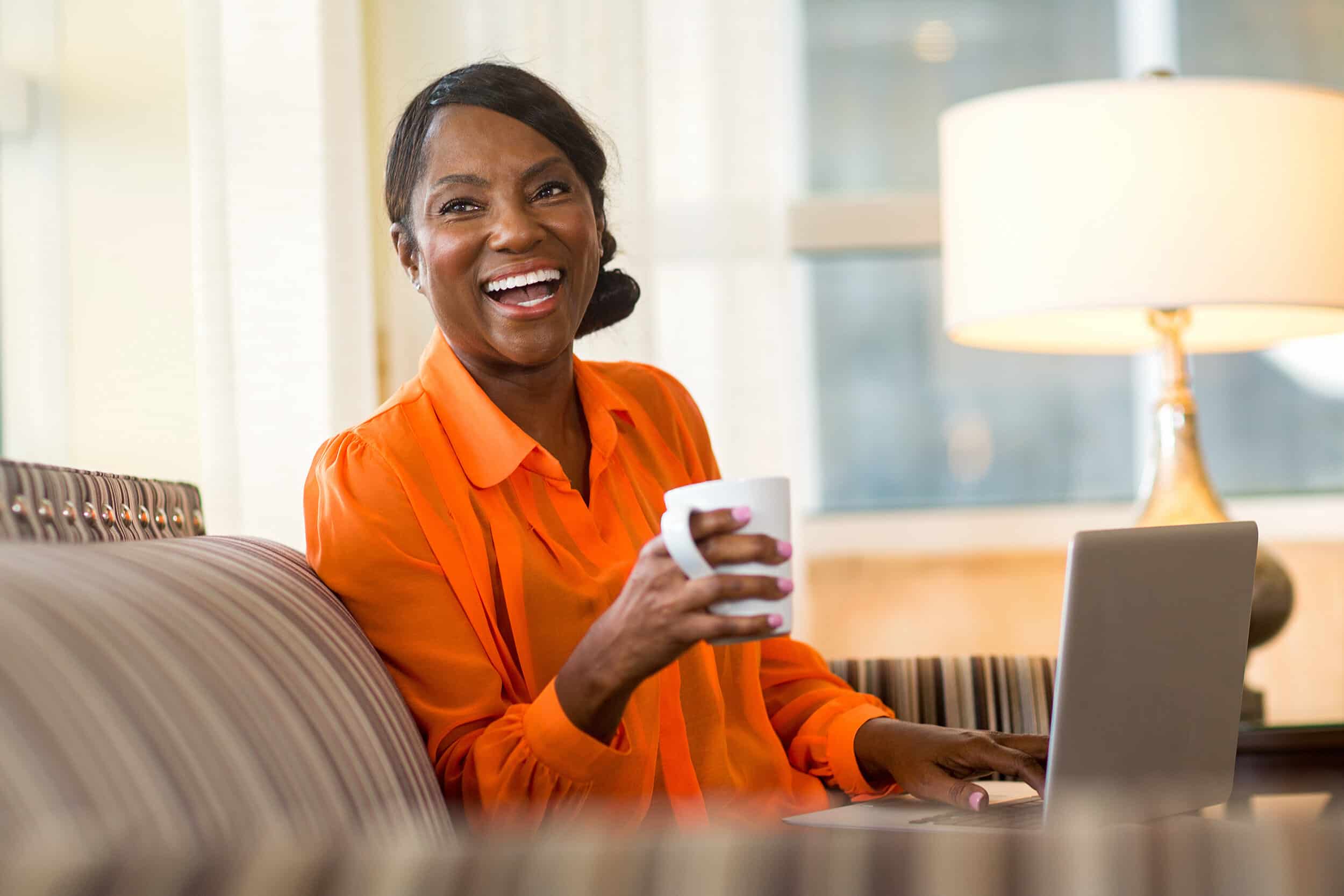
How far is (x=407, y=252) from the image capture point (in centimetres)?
135

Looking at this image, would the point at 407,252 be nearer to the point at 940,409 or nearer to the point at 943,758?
the point at 943,758

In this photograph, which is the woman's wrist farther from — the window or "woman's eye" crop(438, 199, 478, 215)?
the window

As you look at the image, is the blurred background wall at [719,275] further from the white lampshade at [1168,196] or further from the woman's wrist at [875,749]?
the woman's wrist at [875,749]

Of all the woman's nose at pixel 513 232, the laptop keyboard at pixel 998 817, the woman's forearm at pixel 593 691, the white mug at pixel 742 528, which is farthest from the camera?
the woman's nose at pixel 513 232

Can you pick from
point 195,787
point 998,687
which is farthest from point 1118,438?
point 195,787

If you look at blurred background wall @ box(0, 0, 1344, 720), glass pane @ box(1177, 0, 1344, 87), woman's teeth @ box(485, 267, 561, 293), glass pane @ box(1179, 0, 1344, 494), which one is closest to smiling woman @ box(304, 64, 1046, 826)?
woman's teeth @ box(485, 267, 561, 293)

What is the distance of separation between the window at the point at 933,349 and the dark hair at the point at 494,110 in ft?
5.54

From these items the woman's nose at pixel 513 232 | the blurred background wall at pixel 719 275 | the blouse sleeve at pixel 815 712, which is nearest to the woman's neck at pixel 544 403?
the woman's nose at pixel 513 232

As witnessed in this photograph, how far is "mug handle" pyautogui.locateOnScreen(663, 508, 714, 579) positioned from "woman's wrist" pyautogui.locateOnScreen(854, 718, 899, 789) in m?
0.53

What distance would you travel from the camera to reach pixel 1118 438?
9.86ft

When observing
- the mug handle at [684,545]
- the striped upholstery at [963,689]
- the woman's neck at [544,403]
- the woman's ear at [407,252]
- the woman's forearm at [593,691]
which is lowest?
the striped upholstery at [963,689]

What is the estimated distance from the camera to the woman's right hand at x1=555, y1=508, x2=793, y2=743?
0.80 m

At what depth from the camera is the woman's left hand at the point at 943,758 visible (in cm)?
116

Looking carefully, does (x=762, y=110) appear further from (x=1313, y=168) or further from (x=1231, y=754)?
(x=1231, y=754)
